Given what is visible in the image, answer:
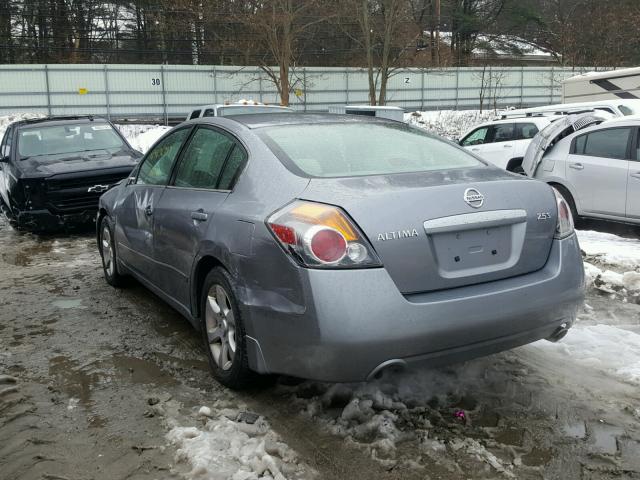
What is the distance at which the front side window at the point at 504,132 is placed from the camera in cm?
1265

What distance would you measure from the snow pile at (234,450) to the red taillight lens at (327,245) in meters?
0.92

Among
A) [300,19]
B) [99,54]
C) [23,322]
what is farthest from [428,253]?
[99,54]

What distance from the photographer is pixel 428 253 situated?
2895 millimetres

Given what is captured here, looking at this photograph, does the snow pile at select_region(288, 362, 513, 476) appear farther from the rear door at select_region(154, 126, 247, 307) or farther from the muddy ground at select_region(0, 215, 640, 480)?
the rear door at select_region(154, 126, 247, 307)

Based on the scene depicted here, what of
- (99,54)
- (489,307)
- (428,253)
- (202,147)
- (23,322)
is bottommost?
(23,322)

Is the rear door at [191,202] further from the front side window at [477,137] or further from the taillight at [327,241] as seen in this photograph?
the front side window at [477,137]

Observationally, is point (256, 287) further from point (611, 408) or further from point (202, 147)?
point (611, 408)

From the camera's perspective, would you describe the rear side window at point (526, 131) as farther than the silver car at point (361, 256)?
Yes

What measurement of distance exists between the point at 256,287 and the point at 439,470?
1.19 metres

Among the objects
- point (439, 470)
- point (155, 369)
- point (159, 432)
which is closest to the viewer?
point (439, 470)

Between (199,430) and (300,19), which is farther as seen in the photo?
(300,19)

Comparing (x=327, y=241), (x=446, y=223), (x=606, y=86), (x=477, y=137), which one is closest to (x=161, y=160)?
(x=327, y=241)

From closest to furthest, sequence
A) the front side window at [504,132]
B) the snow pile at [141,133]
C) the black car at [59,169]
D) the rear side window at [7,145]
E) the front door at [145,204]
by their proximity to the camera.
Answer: the front door at [145,204] < the black car at [59,169] < the rear side window at [7,145] < the front side window at [504,132] < the snow pile at [141,133]

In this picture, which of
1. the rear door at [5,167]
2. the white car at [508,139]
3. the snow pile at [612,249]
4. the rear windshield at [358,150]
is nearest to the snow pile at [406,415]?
the rear windshield at [358,150]
